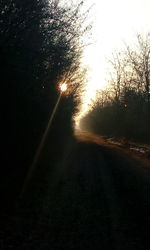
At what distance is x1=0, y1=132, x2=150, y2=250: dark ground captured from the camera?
268 inches

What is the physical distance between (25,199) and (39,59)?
725cm

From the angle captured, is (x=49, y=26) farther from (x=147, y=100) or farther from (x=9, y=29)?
(x=147, y=100)

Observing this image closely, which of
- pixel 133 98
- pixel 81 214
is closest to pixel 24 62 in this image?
pixel 81 214

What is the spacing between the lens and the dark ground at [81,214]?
6814 millimetres

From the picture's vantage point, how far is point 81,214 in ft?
29.5

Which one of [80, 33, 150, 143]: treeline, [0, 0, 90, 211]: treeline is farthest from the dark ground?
[80, 33, 150, 143]: treeline

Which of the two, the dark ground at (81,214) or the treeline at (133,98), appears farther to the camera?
the treeline at (133,98)

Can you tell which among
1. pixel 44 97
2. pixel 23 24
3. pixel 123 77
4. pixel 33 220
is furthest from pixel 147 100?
pixel 33 220

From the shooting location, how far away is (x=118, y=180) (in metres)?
14.1

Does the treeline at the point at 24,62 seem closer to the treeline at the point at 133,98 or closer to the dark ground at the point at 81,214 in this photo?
the dark ground at the point at 81,214

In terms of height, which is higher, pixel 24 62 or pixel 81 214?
pixel 24 62

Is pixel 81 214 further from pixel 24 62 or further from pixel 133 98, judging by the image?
pixel 133 98

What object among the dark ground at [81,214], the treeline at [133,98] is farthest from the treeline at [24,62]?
the treeline at [133,98]

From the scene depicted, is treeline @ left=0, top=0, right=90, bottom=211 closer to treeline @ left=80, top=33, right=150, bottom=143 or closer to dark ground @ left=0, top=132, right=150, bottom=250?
dark ground @ left=0, top=132, right=150, bottom=250
